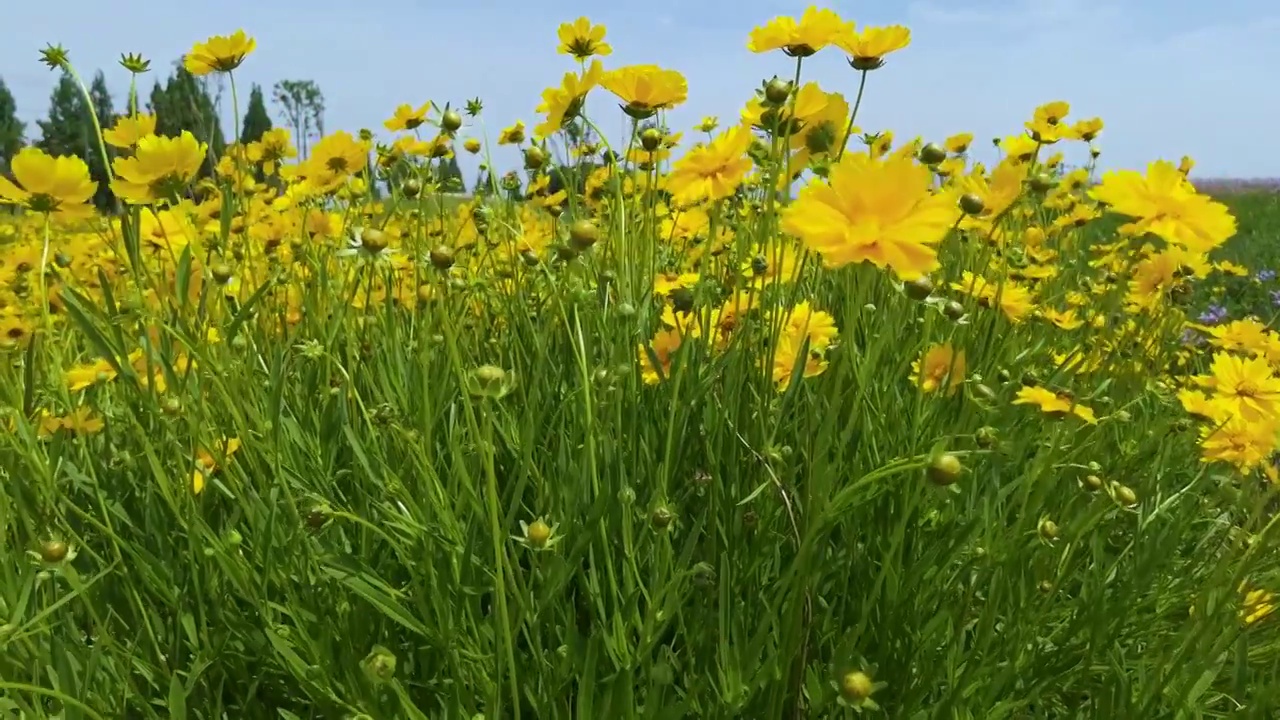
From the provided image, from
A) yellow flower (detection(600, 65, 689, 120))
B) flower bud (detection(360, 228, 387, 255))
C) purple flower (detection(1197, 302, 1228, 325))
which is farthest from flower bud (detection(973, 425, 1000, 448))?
purple flower (detection(1197, 302, 1228, 325))

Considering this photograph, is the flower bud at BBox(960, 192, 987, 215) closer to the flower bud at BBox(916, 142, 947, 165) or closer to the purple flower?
the flower bud at BBox(916, 142, 947, 165)

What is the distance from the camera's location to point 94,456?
116 cm

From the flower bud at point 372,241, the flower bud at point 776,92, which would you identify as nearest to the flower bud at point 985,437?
the flower bud at point 776,92

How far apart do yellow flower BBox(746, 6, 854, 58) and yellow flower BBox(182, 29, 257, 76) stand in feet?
2.64

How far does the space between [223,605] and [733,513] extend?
56cm

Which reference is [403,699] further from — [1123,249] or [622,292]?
[1123,249]

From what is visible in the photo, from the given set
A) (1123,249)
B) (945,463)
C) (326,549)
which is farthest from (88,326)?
(1123,249)

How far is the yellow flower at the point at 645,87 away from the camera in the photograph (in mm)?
975

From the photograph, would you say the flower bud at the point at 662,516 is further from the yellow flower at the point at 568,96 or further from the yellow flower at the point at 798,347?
the yellow flower at the point at 568,96

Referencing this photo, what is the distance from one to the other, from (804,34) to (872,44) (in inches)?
3.0

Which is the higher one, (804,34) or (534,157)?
(804,34)

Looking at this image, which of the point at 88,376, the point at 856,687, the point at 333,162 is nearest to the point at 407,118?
the point at 333,162

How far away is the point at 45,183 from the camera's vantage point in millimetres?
1002

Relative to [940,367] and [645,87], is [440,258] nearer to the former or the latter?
[645,87]
